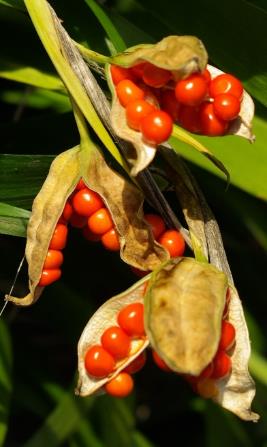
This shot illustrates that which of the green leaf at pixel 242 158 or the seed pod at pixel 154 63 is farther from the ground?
the seed pod at pixel 154 63

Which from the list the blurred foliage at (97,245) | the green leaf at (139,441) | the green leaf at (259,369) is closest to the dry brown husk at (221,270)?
the blurred foliage at (97,245)

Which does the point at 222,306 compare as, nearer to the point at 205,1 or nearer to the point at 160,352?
the point at 160,352

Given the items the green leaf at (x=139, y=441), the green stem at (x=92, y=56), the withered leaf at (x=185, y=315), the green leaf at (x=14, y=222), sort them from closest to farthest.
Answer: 1. the withered leaf at (x=185, y=315)
2. the green stem at (x=92, y=56)
3. the green leaf at (x=14, y=222)
4. the green leaf at (x=139, y=441)

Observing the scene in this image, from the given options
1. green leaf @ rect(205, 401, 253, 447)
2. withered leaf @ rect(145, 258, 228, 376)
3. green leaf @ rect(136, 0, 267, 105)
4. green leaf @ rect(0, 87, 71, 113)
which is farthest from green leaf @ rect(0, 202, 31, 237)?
green leaf @ rect(205, 401, 253, 447)

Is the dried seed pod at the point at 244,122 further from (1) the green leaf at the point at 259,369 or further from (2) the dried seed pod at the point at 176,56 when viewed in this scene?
(1) the green leaf at the point at 259,369

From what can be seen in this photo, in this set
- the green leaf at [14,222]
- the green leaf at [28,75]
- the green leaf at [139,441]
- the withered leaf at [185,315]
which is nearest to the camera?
the withered leaf at [185,315]

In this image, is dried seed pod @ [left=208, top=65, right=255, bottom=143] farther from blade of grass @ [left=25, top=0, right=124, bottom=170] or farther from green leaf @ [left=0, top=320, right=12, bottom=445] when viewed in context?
green leaf @ [left=0, top=320, right=12, bottom=445]

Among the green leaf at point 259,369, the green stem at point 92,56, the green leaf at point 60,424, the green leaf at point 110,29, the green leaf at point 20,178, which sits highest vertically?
the green stem at point 92,56

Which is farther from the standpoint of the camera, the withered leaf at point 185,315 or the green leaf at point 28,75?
the green leaf at point 28,75
